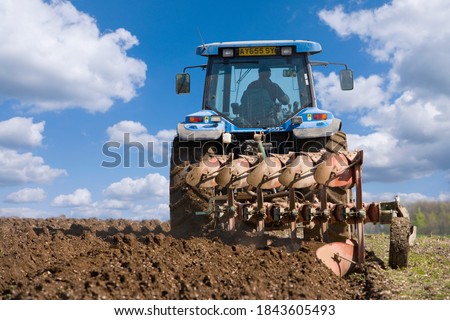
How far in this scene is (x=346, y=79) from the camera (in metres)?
8.84

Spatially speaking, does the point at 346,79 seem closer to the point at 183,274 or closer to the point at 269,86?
the point at 269,86

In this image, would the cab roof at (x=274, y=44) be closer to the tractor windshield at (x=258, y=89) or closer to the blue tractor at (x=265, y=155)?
the blue tractor at (x=265, y=155)

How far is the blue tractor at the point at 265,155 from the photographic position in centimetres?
639

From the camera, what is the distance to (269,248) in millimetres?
5906

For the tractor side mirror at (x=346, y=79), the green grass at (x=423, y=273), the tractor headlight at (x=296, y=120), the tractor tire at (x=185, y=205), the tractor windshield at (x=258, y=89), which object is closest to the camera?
the green grass at (x=423, y=273)

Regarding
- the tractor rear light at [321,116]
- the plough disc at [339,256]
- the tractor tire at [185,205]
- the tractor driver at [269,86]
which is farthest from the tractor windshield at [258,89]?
the plough disc at [339,256]

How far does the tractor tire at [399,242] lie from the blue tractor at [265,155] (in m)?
0.17

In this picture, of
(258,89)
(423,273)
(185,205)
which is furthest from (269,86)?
(423,273)

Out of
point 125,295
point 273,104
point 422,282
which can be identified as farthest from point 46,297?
point 273,104

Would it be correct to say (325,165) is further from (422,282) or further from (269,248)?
(422,282)

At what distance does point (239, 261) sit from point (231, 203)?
162cm

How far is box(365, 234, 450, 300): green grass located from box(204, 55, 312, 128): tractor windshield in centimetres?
225

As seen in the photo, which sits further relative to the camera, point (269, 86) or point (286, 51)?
point (286, 51)

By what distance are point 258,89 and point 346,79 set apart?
1.30 m
